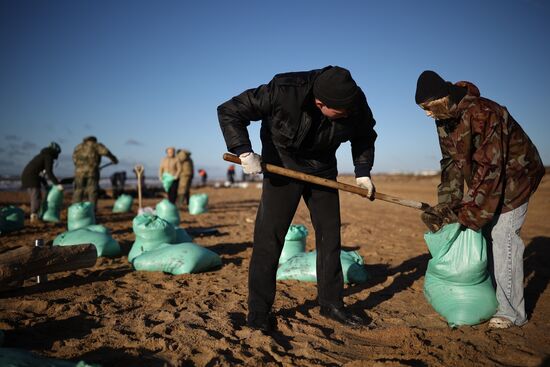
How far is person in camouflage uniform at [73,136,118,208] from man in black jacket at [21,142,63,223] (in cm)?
37

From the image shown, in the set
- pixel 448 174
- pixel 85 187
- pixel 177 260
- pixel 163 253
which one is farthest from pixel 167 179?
pixel 448 174

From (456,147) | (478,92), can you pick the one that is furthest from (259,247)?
(478,92)

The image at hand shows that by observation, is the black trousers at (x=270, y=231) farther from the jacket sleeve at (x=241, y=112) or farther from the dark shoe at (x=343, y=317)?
the dark shoe at (x=343, y=317)

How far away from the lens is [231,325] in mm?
2309

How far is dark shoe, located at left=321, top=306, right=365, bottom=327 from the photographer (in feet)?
7.91

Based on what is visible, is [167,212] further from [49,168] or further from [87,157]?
[49,168]

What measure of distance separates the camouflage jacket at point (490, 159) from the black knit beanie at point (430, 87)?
5.6 inches

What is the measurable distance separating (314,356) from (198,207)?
702 cm

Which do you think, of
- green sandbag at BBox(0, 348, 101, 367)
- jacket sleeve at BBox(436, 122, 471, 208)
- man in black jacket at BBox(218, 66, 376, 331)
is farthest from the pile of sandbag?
jacket sleeve at BBox(436, 122, 471, 208)

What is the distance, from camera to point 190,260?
3553 millimetres

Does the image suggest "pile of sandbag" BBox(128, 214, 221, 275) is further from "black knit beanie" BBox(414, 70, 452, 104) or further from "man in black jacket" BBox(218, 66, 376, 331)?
"black knit beanie" BBox(414, 70, 452, 104)

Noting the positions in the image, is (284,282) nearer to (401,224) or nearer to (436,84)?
(436,84)

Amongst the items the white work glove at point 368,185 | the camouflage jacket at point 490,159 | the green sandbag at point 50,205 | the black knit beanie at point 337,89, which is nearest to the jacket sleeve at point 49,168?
the green sandbag at point 50,205

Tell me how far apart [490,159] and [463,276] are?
79 cm
